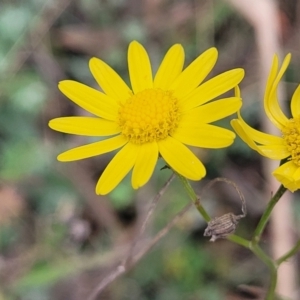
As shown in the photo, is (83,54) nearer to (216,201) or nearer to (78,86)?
(216,201)

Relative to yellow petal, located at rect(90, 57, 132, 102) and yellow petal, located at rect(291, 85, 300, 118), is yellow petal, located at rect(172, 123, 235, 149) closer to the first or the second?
yellow petal, located at rect(90, 57, 132, 102)

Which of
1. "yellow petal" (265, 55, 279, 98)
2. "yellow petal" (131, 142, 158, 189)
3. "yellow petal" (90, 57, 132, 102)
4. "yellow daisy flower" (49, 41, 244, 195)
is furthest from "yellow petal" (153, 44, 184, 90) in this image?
"yellow petal" (265, 55, 279, 98)

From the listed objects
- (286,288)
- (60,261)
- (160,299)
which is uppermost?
(60,261)

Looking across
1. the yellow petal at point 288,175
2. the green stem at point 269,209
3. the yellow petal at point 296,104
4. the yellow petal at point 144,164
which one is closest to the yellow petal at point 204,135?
the yellow petal at point 144,164

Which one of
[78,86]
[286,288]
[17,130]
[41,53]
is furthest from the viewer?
[41,53]

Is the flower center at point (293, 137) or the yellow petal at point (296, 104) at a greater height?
the yellow petal at point (296, 104)

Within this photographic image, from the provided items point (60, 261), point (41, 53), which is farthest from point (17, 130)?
point (60, 261)

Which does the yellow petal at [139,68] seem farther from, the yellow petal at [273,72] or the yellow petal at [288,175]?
the yellow petal at [288,175]
